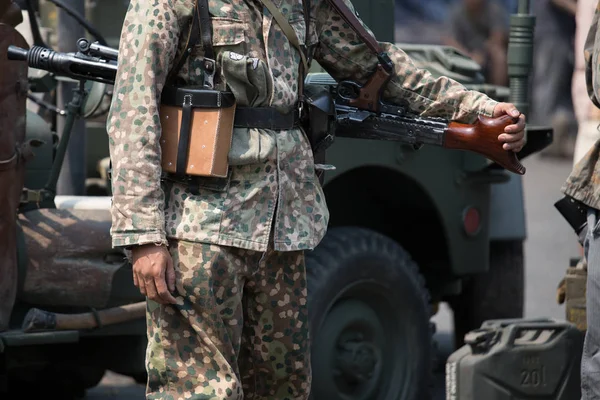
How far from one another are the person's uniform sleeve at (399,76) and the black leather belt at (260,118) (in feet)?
1.32

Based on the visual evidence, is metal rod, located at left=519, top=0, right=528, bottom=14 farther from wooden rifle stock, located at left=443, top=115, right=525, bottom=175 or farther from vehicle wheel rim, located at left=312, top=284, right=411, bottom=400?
wooden rifle stock, located at left=443, top=115, right=525, bottom=175

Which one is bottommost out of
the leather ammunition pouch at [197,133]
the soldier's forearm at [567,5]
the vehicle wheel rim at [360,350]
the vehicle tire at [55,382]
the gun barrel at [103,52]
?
the vehicle tire at [55,382]

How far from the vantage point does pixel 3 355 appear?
5.04 meters

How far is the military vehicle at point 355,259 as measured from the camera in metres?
4.63

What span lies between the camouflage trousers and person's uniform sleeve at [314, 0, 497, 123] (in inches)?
24.5

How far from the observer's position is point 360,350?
5.18 m

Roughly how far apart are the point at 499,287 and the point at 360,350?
4.07 ft

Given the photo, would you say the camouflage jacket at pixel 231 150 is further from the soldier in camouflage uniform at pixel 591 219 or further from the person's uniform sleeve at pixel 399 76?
the soldier in camouflage uniform at pixel 591 219

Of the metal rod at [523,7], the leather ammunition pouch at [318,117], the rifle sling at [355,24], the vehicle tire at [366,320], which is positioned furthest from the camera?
the metal rod at [523,7]

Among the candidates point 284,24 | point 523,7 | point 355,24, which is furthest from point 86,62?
point 523,7

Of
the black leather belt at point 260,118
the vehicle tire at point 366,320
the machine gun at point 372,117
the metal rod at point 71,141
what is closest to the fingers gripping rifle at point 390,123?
the machine gun at point 372,117

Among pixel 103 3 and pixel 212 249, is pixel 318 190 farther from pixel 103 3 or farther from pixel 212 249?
pixel 103 3

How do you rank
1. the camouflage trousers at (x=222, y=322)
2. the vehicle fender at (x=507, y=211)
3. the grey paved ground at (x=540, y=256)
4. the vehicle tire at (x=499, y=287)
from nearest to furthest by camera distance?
the camouflage trousers at (x=222, y=322), the vehicle fender at (x=507, y=211), the vehicle tire at (x=499, y=287), the grey paved ground at (x=540, y=256)

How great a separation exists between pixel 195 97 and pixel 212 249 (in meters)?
0.40
